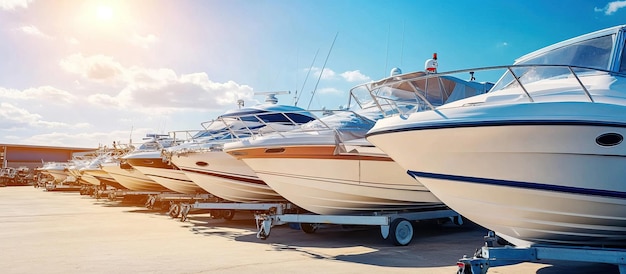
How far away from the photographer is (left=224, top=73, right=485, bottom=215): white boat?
7543 mm

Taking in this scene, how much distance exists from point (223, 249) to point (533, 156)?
4578mm

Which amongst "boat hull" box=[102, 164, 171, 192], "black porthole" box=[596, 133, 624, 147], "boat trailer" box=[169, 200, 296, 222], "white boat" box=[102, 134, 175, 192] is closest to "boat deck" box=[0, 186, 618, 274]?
"boat trailer" box=[169, 200, 296, 222]

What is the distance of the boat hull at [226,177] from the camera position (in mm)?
10008

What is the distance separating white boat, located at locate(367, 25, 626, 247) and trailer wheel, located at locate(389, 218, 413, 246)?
2.44 metres

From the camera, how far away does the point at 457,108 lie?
15.3ft

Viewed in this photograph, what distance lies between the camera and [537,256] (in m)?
4.60

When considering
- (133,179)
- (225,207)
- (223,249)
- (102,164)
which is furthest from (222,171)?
(102,164)

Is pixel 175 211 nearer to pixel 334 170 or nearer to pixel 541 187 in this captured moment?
pixel 334 170

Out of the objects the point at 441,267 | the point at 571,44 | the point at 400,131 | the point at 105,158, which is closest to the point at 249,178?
the point at 441,267

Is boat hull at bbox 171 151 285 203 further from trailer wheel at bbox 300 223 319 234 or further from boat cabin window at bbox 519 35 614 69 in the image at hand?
boat cabin window at bbox 519 35 614 69

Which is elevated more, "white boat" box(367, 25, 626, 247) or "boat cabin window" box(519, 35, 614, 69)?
"boat cabin window" box(519, 35, 614, 69)

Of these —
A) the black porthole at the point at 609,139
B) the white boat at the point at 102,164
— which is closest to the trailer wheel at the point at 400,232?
the black porthole at the point at 609,139

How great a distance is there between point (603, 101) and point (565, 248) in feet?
4.39

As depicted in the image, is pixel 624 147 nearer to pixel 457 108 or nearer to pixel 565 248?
pixel 565 248
